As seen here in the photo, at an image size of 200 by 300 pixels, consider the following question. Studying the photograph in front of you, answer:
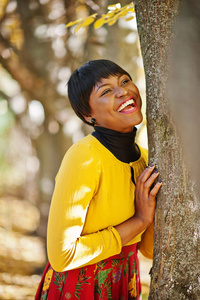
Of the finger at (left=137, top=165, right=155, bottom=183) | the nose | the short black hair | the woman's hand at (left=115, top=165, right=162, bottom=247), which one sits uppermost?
the short black hair

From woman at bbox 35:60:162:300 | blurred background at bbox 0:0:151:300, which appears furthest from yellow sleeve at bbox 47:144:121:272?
blurred background at bbox 0:0:151:300

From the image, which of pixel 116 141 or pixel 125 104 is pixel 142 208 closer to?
pixel 116 141

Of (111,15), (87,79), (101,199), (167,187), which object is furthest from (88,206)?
(111,15)

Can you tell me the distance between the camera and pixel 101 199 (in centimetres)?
137

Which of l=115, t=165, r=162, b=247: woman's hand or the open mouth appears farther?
the open mouth

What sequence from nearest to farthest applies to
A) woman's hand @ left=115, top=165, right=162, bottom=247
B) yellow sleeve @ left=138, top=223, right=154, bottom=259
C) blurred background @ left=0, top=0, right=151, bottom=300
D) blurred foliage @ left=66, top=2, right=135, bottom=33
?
1. woman's hand @ left=115, top=165, right=162, bottom=247
2. yellow sleeve @ left=138, top=223, right=154, bottom=259
3. blurred foliage @ left=66, top=2, right=135, bottom=33
4. blurred background @ left=0, top=0, right=151, bottom=300

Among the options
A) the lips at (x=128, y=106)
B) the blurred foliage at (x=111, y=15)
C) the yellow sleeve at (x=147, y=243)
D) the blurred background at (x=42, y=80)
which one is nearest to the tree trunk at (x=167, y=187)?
the lips at (x=128, y=106)

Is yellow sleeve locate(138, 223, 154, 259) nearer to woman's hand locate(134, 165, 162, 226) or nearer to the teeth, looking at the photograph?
woman's hand locate(134, 165, 162, 226)

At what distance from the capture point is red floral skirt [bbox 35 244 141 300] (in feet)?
4.67

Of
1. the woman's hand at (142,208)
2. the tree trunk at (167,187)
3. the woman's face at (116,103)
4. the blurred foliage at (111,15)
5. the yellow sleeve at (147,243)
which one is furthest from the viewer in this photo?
the blurred foliage at (111,15)

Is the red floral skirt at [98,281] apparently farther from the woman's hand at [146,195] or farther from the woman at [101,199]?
the woman's hand at [146,195]

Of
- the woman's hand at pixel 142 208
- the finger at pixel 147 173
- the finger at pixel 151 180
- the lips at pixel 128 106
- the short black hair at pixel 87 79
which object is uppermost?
the short black hair at pixel 87 79

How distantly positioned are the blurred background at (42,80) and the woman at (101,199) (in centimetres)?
238

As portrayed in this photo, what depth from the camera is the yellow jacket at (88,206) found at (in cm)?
129
